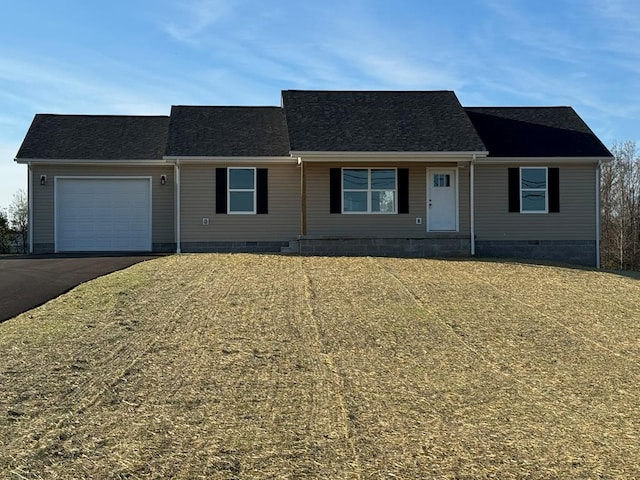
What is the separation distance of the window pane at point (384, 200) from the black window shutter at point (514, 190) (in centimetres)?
343

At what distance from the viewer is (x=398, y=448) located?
4.85 meters

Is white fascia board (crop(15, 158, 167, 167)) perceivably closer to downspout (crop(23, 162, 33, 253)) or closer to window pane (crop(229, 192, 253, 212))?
downspout (crop(23, 162, 33, 253))

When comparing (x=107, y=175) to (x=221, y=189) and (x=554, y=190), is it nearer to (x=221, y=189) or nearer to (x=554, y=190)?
(x=221, y=189)

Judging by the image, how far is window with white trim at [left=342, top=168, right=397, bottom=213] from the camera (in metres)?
18.0

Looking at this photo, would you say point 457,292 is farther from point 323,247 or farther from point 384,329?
point 323,247

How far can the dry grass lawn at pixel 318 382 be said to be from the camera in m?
4.64

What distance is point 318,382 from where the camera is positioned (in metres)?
6.53

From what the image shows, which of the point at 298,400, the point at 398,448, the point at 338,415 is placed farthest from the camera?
the point at 298,400

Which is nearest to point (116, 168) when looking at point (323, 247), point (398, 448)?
point (323, 247)

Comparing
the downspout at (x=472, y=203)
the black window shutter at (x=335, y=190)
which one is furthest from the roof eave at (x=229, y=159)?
the downspout at (x=472, y=203)

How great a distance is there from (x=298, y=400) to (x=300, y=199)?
12.4m

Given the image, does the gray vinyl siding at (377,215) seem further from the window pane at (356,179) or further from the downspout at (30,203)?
the downspout at (30,203)

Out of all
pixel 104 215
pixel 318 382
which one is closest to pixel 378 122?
pixel 104 215

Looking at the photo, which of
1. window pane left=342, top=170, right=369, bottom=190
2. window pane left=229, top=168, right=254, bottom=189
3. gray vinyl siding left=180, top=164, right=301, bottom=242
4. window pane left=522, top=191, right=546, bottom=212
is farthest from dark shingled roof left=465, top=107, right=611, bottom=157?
window pane left=229, top=168, right=254, bottom=189
